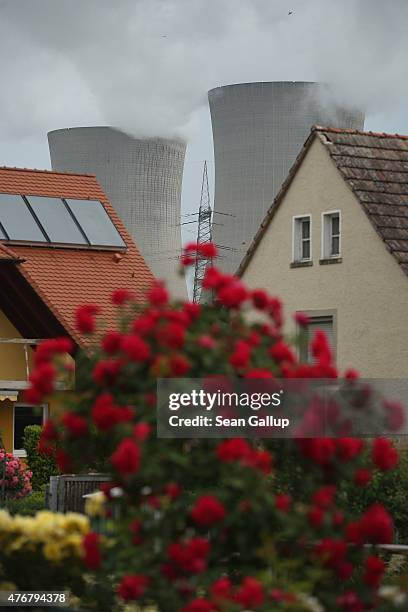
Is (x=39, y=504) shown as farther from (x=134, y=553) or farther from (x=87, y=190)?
(x=87, y=190)

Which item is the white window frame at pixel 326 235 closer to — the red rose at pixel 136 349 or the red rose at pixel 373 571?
the red rose at pixel 373 571

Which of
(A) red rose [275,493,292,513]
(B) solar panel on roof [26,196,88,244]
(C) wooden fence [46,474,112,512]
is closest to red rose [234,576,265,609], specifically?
(A) red rose [275,493,292,513]

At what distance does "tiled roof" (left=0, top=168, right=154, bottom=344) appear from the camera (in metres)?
34.2

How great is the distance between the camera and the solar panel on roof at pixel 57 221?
36656mm

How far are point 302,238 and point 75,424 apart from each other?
84.7 ft

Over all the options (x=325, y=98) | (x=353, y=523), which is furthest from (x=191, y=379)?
(x=325, y=98)

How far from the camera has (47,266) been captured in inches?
1414

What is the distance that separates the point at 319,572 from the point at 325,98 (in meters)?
64.2

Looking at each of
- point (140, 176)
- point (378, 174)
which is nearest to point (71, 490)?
point (378, 174)

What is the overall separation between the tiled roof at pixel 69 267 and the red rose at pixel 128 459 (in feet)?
82.4

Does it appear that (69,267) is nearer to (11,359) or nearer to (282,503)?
(11,359)

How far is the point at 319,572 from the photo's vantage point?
741 cm

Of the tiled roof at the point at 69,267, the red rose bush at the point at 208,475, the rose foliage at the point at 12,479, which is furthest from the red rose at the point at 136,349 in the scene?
the tiled roof at the point at 69,267

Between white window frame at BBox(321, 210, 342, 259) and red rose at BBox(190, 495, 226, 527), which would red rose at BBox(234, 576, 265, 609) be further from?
white window frame at BBox(321, 210, 342, 259)
